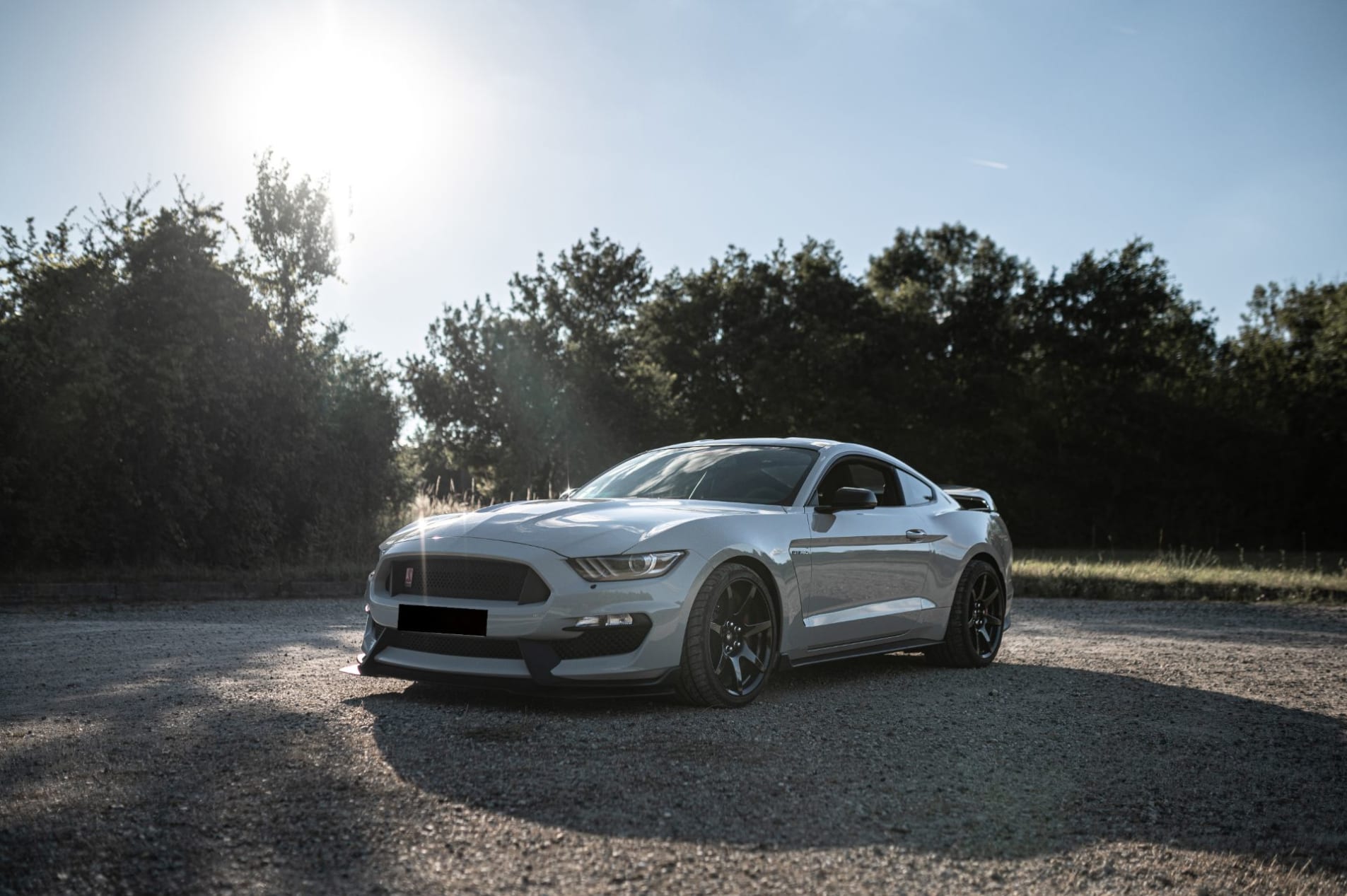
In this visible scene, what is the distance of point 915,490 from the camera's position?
7.88m

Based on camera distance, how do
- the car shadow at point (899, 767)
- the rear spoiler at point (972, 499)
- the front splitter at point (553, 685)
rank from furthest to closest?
1. the rear spoiler at point (972, 499)
2. the front splitter at point (553, 685)
3. the car shadow at point (899, 767)

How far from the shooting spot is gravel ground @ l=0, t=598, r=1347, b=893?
3268mm

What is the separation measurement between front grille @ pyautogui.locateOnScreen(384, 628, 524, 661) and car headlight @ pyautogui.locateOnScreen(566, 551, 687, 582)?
469mm

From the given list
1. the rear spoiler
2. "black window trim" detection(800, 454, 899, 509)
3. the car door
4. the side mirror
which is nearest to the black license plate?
the car door

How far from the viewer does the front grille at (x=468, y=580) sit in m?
5.43

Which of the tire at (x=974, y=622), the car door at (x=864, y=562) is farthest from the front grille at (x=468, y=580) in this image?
the tire at (x=974, y=622)

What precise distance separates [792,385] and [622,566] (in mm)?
35368

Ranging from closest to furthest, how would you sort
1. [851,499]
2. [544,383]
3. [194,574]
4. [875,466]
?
[851,499] → [875,466] → [194,574] → [544,383]

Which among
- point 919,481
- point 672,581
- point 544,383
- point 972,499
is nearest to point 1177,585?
point 972,499

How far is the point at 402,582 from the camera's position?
231 inches

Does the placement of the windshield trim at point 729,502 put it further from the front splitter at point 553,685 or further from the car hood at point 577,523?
the front splitter at point 553,685

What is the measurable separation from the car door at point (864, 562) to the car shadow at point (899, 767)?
0.44 meters

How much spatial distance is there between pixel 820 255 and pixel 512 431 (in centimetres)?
1439

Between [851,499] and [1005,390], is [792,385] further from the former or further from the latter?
[851,499]
